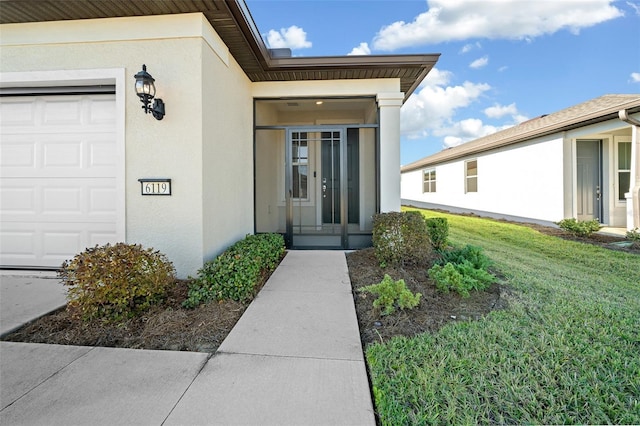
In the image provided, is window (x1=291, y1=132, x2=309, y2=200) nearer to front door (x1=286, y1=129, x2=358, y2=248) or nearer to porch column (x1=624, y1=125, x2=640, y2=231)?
front door (x1=286, y1=129, x2=358, y2=248)

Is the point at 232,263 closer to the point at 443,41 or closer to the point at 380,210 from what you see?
the point at 380,210

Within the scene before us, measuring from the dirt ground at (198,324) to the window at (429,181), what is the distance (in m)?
15.1

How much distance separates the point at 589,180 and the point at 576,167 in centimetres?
69

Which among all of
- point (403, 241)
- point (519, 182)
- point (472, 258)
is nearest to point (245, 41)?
point (403, 241)

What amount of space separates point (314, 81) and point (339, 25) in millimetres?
2895

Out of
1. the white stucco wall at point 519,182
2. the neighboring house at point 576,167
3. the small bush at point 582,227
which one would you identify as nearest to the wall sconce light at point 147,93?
the small bush at point 582,227

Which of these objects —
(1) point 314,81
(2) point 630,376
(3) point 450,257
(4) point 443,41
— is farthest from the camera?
(4) point 443,41

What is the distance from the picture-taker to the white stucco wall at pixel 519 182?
8500 mm

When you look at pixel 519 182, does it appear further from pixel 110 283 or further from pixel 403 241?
pixel 110 283

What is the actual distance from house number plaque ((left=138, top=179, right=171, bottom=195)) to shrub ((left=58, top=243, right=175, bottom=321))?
103cm

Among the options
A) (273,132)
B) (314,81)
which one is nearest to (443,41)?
(314,81)

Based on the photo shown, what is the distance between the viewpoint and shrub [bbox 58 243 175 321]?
2756 millimetres

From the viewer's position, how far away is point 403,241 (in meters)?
4.66

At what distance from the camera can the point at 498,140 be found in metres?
10.8
